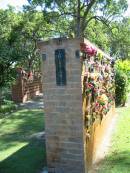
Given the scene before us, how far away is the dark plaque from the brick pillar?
0.21 ft

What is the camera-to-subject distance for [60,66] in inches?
230

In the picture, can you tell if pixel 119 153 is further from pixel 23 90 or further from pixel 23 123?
pixel 23 90

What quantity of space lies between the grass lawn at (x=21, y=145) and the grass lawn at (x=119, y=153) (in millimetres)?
1419

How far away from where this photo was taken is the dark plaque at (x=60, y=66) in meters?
5.79

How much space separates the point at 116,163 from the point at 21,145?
2805 millimetres

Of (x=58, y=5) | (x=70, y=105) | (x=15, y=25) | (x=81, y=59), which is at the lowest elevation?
(x=70, y=105)

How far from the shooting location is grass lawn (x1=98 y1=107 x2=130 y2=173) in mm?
6379

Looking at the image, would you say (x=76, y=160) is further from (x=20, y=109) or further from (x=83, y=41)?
(x=20, y=109)

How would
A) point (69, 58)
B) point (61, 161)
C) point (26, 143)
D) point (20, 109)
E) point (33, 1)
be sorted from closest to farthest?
point (69, 58)
point (61, 161)
point (26, 143)
point (20, 109)
point (33, 1)

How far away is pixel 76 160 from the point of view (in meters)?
5.92

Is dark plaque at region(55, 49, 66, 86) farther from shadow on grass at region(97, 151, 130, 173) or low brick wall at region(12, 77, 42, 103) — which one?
low brick wall at region(12, 77, 42, 103)

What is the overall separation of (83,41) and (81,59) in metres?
0.33

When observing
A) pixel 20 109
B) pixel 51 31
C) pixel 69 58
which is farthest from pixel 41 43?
pixel 51 31

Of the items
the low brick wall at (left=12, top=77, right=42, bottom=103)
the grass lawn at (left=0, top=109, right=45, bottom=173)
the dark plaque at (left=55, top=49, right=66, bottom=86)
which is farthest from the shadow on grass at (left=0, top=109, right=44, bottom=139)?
the dark plaque at (left=55, top=49, right=66, bottom=86)
